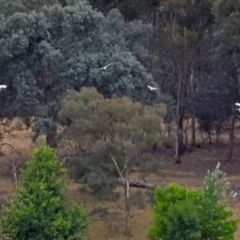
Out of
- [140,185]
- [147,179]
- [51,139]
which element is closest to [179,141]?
[147,179]

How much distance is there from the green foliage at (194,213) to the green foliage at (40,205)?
2.18 meters

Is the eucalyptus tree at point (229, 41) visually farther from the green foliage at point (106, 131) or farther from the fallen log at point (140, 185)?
the green foliage at point (106, 131)

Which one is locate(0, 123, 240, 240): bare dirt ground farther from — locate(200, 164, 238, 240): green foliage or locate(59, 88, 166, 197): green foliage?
locate(200, 164, 238, 240): green foliage

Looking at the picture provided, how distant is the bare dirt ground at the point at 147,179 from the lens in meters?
25.0

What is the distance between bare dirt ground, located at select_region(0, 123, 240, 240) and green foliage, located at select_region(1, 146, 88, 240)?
464 centimetres

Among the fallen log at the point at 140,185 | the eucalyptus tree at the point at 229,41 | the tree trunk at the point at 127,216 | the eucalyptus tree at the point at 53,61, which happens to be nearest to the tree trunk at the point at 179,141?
the eucalyptus tree at the point at 229,41

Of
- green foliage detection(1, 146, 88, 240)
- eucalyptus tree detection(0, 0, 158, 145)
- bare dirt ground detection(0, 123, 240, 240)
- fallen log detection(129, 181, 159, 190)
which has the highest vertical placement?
eucalyptus tree detection(0, 0, 158, 145)

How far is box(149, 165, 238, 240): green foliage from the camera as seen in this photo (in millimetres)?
18688

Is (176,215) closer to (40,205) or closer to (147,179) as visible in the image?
(40,205)

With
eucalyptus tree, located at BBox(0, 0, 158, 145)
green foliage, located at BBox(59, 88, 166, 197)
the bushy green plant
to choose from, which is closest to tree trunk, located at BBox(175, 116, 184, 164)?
eucalyptus tree, located at BBox(0, 0, 158, 145)

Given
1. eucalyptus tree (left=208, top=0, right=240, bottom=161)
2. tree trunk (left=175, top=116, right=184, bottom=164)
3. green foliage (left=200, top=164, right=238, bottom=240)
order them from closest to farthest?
green foliage (left=200, top=164, right=238, bottom=240) → eucalyptus tree (left=208, top=0, right=240, bottom=161) → tree trunk (left=175, top=116, right=184, bottom=164)

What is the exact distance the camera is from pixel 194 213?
1861 cm

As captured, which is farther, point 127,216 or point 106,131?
point 127,216

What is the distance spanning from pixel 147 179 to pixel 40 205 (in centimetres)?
1186
